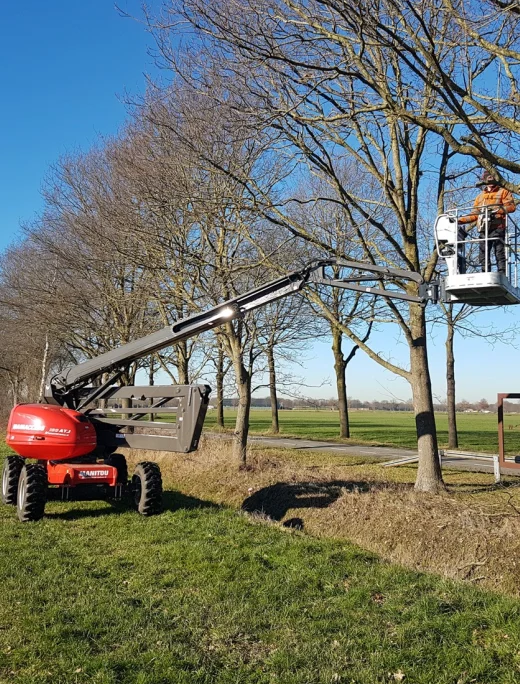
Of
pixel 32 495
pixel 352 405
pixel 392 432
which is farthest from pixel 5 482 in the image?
pixel 352 405

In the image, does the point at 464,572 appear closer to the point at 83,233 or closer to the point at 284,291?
the point at 284,291

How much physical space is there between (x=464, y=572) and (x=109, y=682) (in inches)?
164

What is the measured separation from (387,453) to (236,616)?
15965 millimetres

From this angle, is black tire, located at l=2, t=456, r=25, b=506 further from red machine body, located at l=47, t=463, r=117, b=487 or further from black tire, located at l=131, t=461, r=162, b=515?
black tire, located at l=131, t=461, r=162, b=515

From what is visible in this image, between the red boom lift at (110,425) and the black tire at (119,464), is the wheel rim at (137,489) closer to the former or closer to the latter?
the red boom lift at (110,425)

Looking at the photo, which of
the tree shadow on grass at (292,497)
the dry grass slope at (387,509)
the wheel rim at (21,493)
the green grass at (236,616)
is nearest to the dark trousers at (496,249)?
the dry grass slope at (387,509)

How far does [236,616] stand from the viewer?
5.45m

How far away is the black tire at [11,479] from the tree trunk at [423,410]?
7.08m

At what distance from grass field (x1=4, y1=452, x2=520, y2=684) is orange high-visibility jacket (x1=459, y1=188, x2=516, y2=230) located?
4.17 m

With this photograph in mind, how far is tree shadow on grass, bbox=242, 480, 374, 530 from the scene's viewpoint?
1020cm

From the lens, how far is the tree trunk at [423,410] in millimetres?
11062

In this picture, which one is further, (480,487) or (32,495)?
(480,487)

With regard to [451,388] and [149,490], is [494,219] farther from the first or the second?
[451,388]

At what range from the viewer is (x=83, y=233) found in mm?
18609
